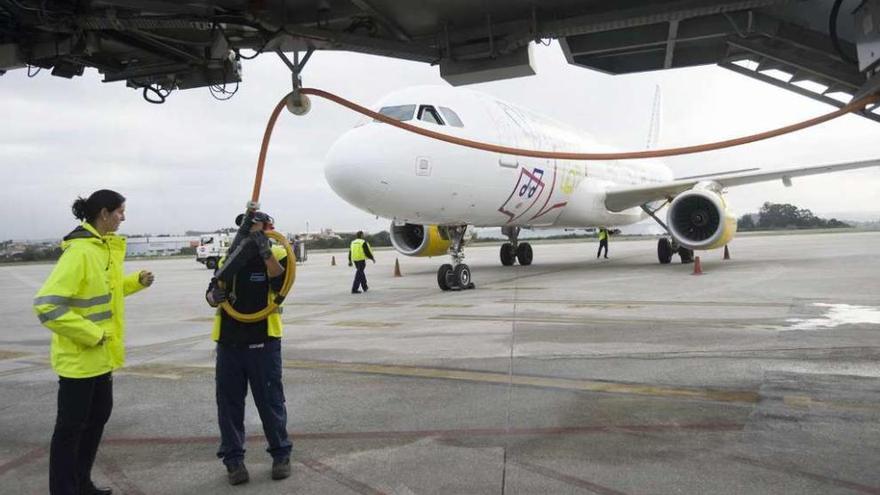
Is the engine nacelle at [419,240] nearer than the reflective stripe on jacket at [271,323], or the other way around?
the reflective stripe on jacket at [271,323]

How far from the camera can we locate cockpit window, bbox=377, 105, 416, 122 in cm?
1216

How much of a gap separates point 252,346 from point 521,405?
223cm

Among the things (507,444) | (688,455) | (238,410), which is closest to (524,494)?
(507,444)

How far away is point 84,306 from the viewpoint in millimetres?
3383

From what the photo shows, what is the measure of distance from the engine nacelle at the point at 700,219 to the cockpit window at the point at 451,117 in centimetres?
720

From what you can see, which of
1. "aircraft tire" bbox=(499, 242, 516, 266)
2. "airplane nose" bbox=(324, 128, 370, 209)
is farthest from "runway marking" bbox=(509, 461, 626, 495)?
"aircraft tire" bbox=(499, 242, 516, 266)

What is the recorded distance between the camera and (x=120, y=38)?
205 inches

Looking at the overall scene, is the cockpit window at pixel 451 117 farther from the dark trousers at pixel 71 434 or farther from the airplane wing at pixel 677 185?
the dark trousers at pixel 71 434

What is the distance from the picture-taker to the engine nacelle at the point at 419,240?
1764 centimetres

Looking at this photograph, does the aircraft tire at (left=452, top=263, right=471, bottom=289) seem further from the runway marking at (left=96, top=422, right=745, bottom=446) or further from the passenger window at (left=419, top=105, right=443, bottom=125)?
the runway marking at (left=96, top=422, right=745, bottom=446)

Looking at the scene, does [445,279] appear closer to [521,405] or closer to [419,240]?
[419,240]

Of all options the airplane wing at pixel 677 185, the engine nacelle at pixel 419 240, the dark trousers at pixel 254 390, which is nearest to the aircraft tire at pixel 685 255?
the airplane wing at pixel 677 185

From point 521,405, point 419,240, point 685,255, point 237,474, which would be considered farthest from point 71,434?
point 685,255

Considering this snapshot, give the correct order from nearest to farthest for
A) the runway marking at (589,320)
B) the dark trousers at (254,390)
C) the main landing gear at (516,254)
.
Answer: the dark trousers at (254,390) < the runway marking at (589,320) < the main landing gear at (516,254)
